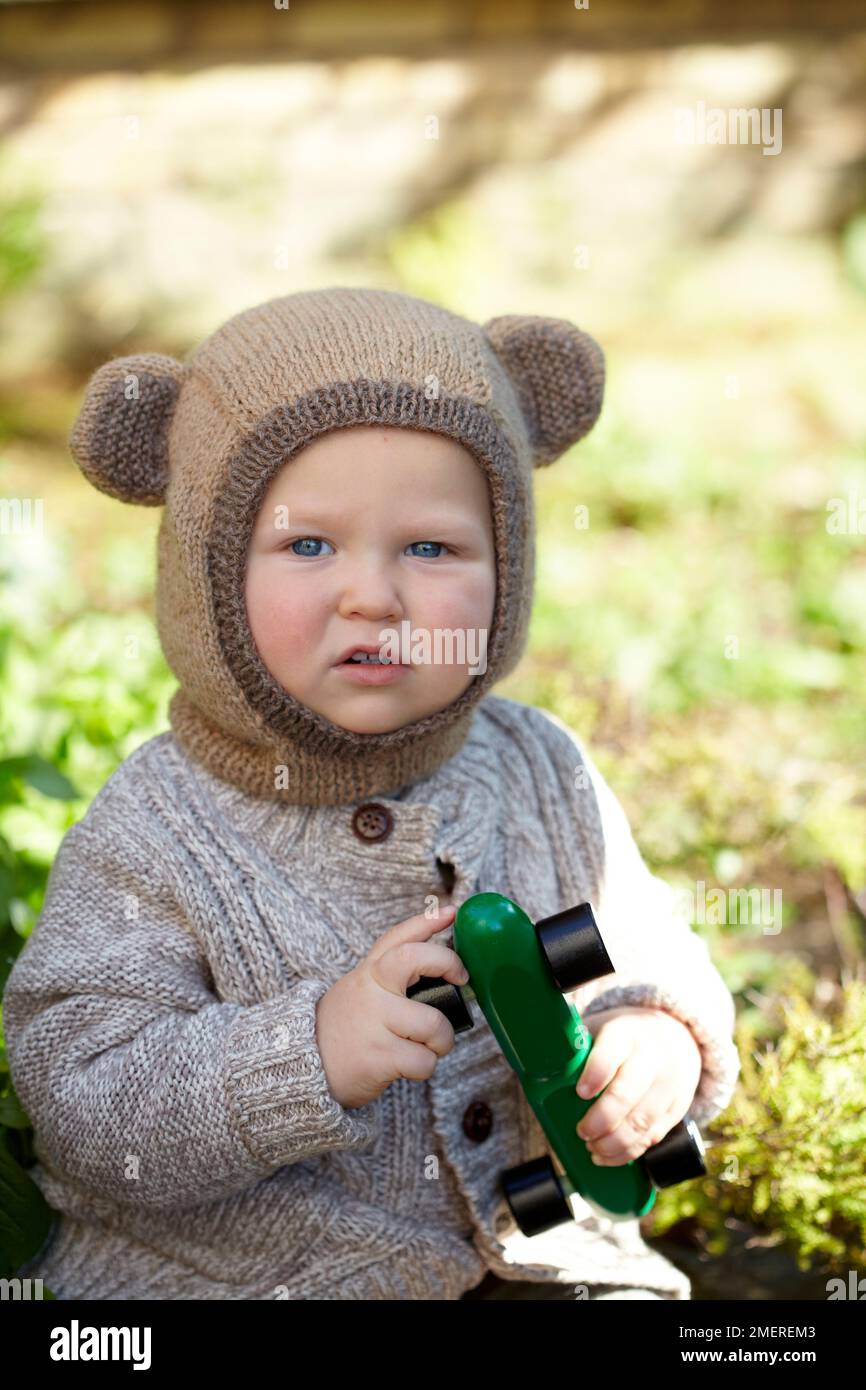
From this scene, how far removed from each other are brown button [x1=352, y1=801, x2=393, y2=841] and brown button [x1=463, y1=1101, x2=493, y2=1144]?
13.6 inches

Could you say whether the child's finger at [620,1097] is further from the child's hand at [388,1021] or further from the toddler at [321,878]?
the child's hand at [388,1021]

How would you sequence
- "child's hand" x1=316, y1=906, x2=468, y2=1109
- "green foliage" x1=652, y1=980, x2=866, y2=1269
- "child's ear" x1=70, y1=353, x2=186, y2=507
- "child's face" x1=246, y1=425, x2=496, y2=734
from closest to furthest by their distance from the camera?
1. "child's hand" x1=316, y1=906, x2=468, y2=1109
2. "child's face" x1=246, y1=425, x2=496, y2=734
3. "child's ear" x1=70, y1=353, x2=186, y2=507
4. "green foliage" x1=652, y1=980, x2=866, y2=1269

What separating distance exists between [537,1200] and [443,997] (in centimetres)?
31

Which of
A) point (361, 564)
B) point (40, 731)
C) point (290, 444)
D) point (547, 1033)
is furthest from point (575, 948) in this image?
point (40, 731)

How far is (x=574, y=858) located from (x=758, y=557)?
261 cm

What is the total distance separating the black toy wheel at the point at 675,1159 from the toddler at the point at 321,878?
0.11 ft

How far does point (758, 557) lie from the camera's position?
4.30m

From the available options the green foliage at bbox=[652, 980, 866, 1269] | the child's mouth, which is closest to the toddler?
the child's mouth

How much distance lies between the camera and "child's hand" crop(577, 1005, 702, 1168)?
1649 millimetres

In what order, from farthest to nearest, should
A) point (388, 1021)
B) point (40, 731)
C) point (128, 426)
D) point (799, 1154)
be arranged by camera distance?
point (40, 731), point (799, 1154), point (128, 426), point (388, 1021)

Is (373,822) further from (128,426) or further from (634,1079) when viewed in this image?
(128,426)

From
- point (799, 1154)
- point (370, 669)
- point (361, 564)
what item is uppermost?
point (361, 564)

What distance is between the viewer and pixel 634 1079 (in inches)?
66.2

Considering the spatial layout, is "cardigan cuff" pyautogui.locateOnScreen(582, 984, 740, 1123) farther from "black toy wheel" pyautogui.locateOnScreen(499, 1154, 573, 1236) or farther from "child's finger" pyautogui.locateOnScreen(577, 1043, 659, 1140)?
"black toy wheel" pyautogui.locateOnScreen(499, 1154, 573, 1236)
